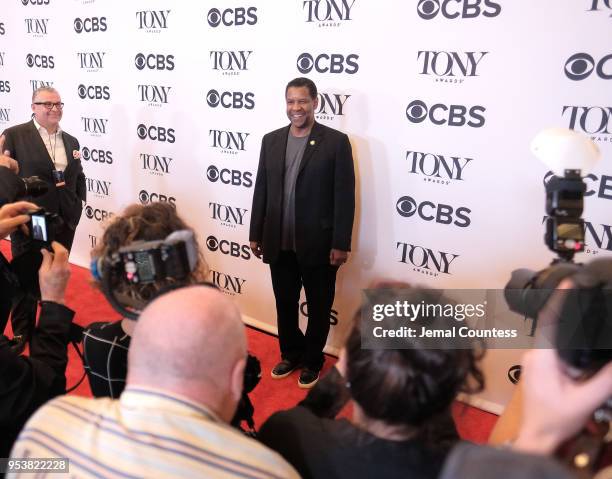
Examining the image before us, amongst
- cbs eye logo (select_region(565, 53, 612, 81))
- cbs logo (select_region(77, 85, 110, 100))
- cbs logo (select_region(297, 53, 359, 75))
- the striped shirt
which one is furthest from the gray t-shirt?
cbs logo (select_region(77, 85, 110, 100))

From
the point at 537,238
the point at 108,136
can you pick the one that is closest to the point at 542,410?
the point at 537,238

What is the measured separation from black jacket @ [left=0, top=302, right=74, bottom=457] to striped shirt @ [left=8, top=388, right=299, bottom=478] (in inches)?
9.9

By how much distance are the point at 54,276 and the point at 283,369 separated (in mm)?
1553

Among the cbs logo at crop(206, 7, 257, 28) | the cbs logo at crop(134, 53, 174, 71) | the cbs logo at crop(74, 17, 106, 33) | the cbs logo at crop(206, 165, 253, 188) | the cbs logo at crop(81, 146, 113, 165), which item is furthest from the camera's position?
the cbs logo at crop(81, 146, 113, 165)

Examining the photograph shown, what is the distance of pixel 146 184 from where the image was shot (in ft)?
10.8

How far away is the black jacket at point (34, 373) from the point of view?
35.5 inches

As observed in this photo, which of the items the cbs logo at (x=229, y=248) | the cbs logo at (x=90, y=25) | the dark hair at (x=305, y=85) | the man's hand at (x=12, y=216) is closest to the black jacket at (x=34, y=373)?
the man's hand at (x=12, y=216)

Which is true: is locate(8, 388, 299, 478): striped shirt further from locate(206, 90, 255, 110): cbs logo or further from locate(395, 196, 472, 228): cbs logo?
locate(206, 90, 255, 110): cbs logo

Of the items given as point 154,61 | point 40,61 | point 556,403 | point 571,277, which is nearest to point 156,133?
point 154,61

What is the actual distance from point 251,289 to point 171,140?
1.14 meters

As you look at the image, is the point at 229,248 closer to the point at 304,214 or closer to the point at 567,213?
the point at 304,214

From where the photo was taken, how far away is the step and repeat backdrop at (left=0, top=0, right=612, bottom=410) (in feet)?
5.97

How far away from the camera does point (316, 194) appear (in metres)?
2.18

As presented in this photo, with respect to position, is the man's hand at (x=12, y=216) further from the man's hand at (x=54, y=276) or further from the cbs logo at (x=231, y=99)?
the cbs logo at (x=231, y=99)
